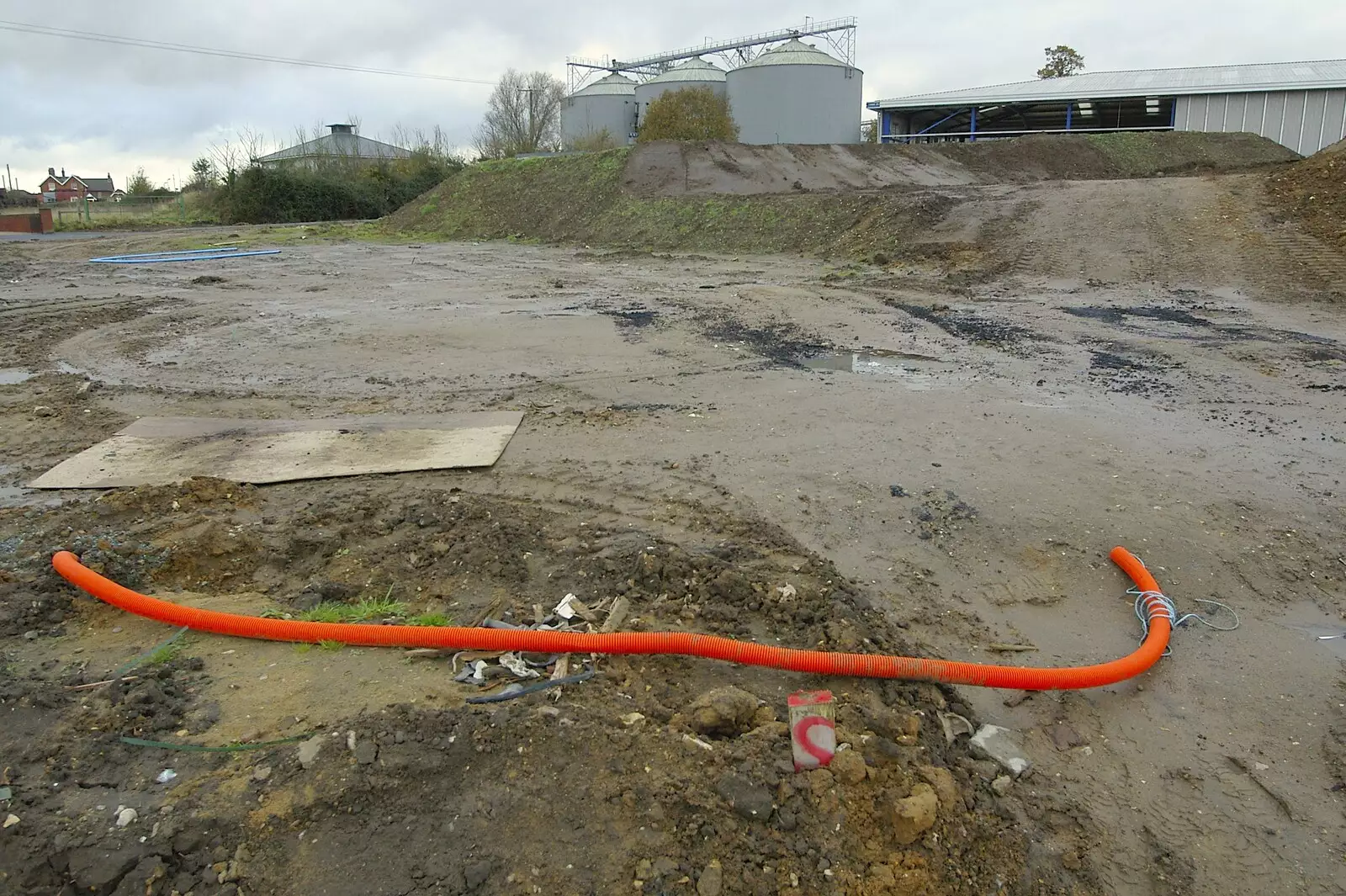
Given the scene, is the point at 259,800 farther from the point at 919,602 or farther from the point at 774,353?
the point at 774,353

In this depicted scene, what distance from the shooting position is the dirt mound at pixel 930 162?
29906mm

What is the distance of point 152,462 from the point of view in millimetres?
6398

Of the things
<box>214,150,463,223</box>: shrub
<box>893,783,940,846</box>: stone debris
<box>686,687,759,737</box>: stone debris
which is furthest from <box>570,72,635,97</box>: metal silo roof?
<box>893,783,940,846</box>: stone debris

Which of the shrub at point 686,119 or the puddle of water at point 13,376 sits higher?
the shrub at point 686,119

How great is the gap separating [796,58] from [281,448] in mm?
45965

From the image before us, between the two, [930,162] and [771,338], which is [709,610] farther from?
[930,162]

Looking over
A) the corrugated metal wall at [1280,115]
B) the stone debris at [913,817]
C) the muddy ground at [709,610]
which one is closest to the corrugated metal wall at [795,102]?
the corrugated metal wall at [1280,115]

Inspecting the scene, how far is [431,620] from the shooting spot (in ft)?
13.4

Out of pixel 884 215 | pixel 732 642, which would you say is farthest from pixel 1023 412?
pixel 884 215

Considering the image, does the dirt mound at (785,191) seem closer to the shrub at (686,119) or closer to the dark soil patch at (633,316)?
the shrub at (686,119)

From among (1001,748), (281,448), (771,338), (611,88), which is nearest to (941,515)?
(1001,748)

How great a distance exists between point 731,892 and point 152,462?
5.85m

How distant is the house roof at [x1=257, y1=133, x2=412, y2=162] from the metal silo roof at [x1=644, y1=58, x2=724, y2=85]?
16.7 m

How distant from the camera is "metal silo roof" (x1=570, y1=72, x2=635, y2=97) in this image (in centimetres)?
5384
